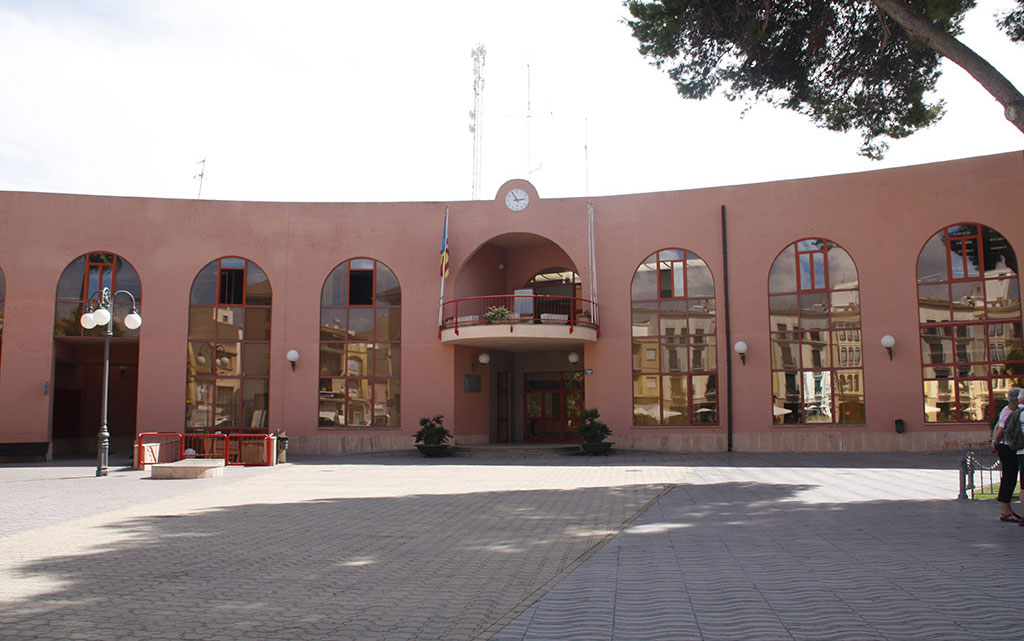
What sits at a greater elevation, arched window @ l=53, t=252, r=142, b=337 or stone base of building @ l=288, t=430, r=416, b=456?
arched window @ l=53, t=252, r=142, b=337

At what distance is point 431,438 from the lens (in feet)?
74.1

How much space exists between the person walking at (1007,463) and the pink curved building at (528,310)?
1235 cm

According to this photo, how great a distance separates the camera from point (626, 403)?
23.5m

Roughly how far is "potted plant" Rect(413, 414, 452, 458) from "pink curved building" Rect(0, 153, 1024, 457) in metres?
1.26

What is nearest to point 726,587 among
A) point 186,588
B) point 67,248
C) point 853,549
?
point 853,549

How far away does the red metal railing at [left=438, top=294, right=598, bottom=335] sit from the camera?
75.5ft

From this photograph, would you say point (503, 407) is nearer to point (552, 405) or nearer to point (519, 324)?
point (552, 405)

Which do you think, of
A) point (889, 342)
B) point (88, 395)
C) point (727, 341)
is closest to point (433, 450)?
point (727, 341)

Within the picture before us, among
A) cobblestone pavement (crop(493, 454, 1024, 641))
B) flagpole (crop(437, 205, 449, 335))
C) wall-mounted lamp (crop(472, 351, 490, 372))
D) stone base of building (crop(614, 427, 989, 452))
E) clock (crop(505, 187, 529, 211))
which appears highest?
clock (crop(505, 187, 529, 211))

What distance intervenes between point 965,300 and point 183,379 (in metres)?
21.9

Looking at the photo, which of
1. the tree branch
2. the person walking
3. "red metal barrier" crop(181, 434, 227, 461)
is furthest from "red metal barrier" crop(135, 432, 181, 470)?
the tree branch

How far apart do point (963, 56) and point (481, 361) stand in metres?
15.4

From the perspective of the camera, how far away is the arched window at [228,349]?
24.1 m

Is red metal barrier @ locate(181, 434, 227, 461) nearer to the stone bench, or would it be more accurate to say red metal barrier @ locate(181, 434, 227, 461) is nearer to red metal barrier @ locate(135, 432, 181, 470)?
red metal barrier @ locate(135, 432, 181, 470)
